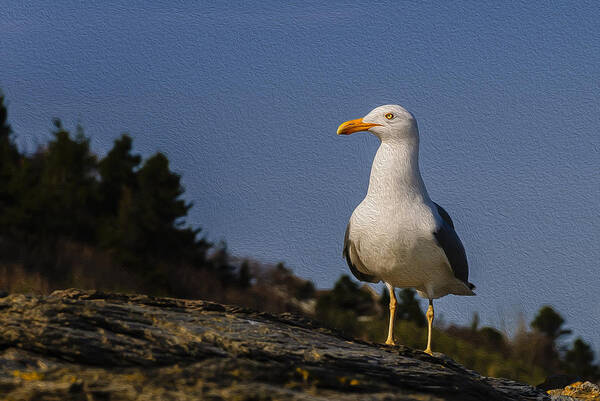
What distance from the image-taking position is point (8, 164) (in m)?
31.6

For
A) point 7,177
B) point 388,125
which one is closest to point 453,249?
point 388,125

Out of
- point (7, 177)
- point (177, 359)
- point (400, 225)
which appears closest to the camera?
point (177, 359)

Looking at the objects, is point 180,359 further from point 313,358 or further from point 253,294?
point 253,294

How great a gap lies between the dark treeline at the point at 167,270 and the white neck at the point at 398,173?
1325 centimetres

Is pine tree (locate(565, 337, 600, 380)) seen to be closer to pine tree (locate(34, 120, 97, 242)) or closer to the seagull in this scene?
the seagull

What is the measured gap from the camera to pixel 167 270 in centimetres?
2655

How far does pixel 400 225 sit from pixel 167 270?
18.1 m

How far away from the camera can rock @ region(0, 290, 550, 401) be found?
5953mm

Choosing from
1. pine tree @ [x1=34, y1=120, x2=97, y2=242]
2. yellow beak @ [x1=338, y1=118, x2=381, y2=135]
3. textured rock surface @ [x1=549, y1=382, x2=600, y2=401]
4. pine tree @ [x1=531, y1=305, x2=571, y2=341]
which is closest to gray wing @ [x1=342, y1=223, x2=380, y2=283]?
yellow beak @ [x1=338, y1=118, x2=381, y2=135]

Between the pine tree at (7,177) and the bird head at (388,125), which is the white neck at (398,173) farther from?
the pine tree at (7,177)

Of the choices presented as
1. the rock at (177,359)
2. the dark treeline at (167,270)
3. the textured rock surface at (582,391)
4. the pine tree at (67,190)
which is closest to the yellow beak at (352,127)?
the rock at (177,359)

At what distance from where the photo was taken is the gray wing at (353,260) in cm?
1082

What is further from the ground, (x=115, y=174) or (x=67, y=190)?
(x=115, y=174)

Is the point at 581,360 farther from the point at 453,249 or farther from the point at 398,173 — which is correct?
the point at 398,173
